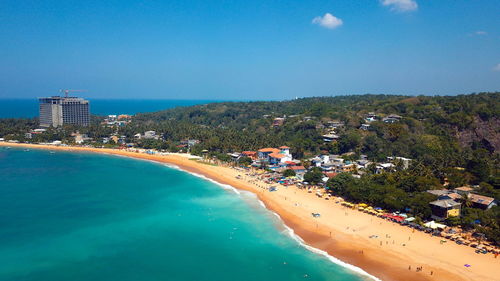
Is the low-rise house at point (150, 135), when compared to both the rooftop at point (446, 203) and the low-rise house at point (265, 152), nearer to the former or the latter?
the low-rise house at point (265, 152)

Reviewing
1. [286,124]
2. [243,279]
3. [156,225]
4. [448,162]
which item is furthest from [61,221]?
[286,124]

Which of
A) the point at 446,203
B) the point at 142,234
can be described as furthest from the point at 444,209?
the point at 142,234

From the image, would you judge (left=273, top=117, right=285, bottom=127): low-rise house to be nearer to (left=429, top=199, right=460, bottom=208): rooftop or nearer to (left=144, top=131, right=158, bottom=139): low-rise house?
(left=144, top=131, right=158, bottom=139): low-rise house

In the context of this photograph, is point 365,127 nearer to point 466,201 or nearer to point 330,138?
point 330,138

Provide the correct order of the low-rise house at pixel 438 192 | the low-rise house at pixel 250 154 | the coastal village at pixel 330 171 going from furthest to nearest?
the low-rise house at pixel 250 154, the low-rise house at pixel 438 192, the coastal village at pixel 330 171

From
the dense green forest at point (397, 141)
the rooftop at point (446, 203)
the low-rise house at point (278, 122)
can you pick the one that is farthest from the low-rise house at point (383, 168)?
the low-rise house at point (278, 122)

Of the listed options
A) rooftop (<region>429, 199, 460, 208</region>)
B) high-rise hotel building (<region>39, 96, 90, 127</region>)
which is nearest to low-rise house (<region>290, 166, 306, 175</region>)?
rooftop (<region>429, 199, 460, 208</region>)

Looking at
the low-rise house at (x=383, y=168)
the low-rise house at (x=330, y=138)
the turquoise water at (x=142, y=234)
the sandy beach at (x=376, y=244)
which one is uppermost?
the low-rise house at (x=330, y=138)

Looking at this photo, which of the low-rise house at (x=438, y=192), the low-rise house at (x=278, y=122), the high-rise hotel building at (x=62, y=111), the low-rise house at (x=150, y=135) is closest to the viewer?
the low-rise house at (x=438, y=192)
